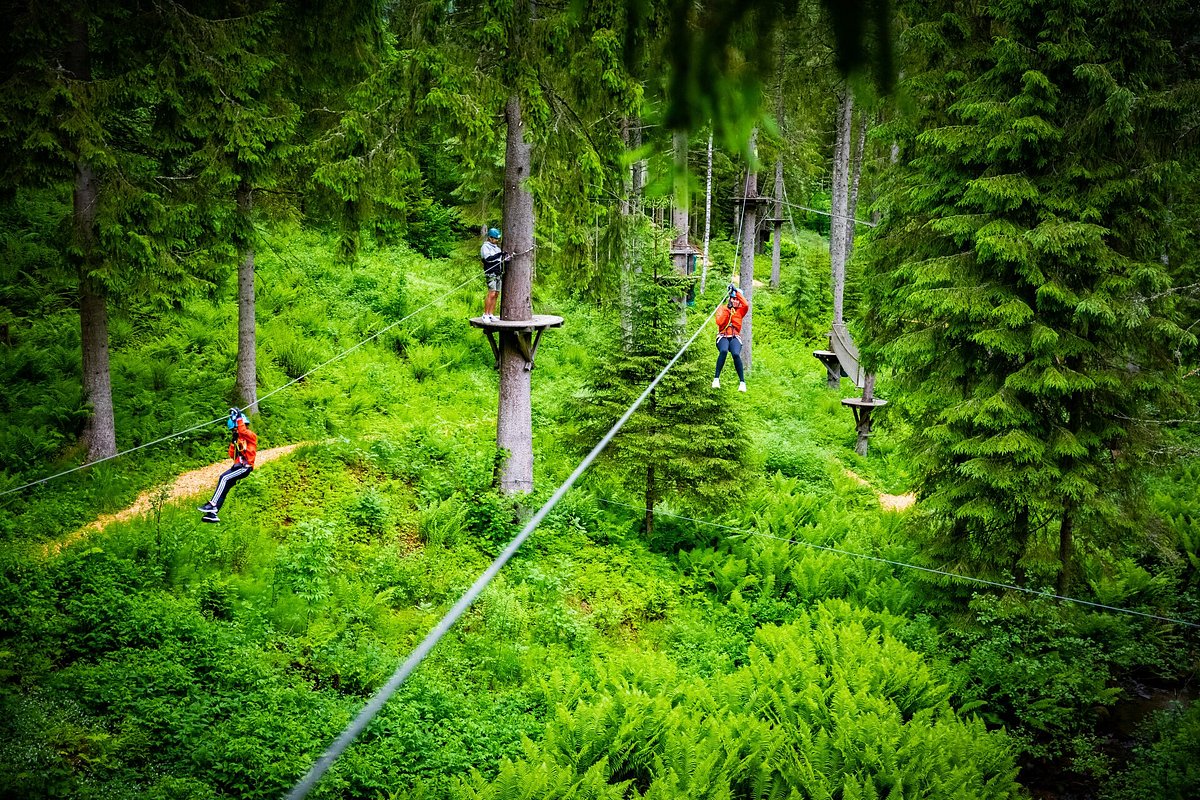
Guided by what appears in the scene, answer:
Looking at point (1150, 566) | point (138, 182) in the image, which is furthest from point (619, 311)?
point (1150, 566)

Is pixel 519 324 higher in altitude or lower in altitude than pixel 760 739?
higher

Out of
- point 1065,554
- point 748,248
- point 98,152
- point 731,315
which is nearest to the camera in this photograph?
point 98,152

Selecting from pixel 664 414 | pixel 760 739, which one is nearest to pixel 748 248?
pixel 664 414

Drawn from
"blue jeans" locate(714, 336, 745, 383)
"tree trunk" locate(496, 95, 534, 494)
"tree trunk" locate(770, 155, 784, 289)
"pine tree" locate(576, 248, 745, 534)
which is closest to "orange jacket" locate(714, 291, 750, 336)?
"blue jeans" locate(714, 336, 745, 383)

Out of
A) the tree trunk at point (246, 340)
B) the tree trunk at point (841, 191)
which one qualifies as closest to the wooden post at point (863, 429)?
the tree trunk at point (841, 191)

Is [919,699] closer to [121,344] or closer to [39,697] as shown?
[39,697]

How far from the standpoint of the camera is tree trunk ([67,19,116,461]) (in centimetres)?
957

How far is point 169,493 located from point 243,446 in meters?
1.89

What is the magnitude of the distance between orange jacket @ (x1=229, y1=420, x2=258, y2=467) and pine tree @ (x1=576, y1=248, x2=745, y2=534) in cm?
523

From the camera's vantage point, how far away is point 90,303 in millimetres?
10078

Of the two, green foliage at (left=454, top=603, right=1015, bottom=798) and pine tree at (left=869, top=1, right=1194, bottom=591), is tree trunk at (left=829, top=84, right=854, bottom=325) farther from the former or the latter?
green foliage at (left=454, top=603, right=1015, bottom=798)

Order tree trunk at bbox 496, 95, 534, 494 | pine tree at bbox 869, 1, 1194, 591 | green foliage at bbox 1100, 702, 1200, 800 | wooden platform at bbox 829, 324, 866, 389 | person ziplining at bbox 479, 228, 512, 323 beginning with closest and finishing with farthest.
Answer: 1. green foliage at bbox 1100, 702, 1200, 800
2. pine tree at bbox 869, 1, 1194, 591
3. tree trunk at bbox 496, 95, 534, 494
4. person ziplining at bbox 479, 228, 512, 323
5. wooden platform at bbox 829, 324, 866, 389

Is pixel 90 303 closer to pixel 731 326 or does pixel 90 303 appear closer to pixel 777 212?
pixel 731 326

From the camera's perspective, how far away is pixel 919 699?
29.4 feet
